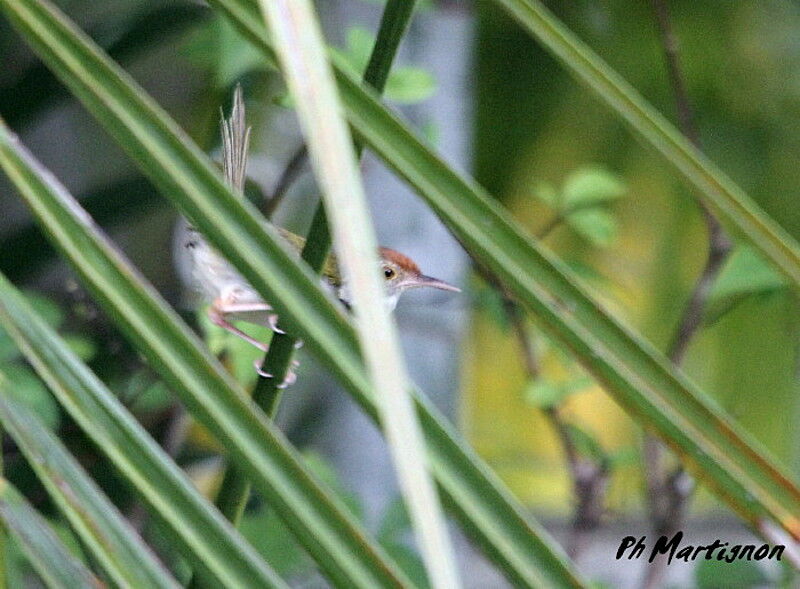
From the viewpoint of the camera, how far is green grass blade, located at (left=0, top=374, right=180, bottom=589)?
0.33m

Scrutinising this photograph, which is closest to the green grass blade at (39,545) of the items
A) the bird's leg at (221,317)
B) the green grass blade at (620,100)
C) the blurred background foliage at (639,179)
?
the green grass blade at (620,100)

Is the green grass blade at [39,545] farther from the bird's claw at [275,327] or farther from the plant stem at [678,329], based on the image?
the plant stem at [678,329]

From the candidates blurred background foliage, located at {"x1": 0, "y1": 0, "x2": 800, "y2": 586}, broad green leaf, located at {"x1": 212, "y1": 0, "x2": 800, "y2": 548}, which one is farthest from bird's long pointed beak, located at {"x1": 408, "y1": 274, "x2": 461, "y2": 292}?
broad green leaf, located at {"x1": 212, "y1": 0, "x2": 800, "y2": 548}

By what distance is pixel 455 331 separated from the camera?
5.42 feet

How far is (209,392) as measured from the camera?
336mm

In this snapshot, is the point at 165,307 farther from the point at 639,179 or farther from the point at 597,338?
the point at 639,179

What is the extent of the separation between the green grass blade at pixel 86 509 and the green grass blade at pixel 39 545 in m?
0.01

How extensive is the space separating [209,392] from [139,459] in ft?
0.12

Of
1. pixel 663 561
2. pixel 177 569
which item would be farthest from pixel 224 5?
pixel 663 561

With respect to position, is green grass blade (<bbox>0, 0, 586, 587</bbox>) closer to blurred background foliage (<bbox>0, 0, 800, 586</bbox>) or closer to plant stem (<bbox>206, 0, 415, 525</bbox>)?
plant stem (<bbox>206, 0, 415, 525</bbox>)

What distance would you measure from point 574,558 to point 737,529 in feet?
3.30

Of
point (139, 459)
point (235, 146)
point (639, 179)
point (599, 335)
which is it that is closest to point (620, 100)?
point (599, 335)

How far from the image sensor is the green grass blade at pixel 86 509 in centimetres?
33

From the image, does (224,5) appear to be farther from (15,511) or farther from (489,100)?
(489,100)
